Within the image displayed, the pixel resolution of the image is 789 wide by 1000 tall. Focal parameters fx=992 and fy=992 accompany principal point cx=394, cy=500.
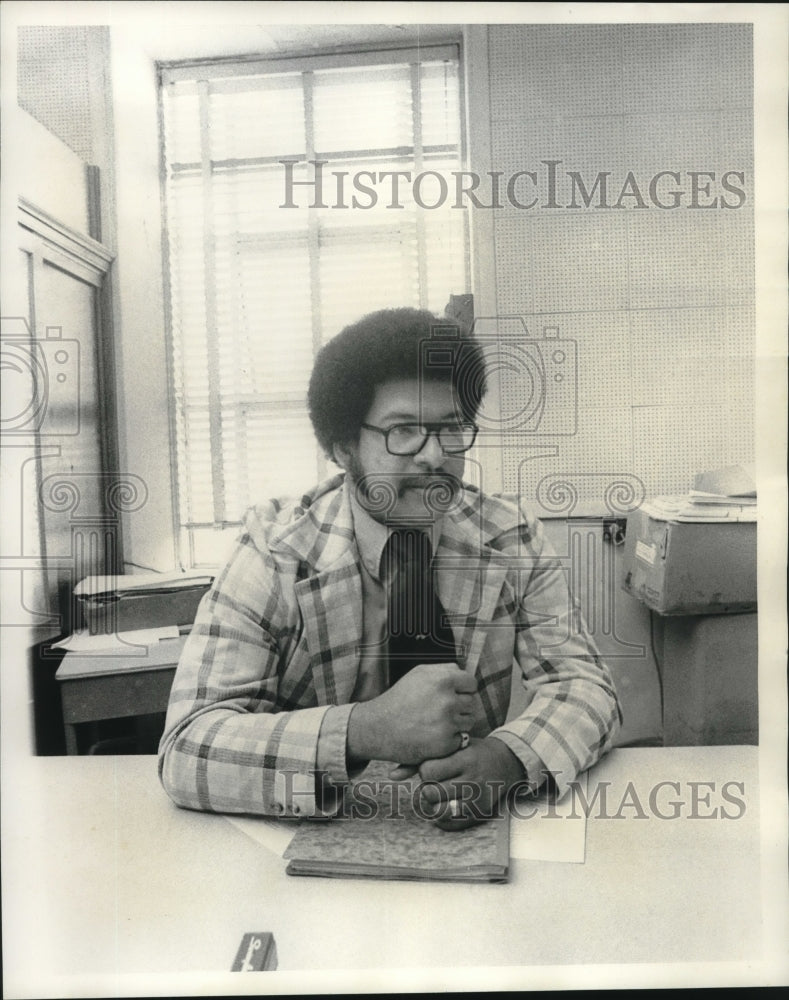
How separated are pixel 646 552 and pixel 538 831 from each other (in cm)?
41

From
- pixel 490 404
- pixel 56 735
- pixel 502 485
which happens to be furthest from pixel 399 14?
pixel 56 735

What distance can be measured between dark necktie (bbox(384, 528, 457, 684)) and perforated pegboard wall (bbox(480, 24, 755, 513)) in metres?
0.15

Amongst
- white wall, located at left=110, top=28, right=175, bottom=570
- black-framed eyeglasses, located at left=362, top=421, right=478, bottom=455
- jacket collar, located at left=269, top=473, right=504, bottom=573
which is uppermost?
white wall, located at left=110, top=28, right=175, bottom=570

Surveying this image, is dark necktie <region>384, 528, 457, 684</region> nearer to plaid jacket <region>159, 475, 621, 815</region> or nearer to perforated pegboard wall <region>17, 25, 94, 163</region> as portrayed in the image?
plaid jacket <region>159, 475, 621, 815</region>

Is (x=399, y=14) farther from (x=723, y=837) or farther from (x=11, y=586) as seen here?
(x=723, y=837)

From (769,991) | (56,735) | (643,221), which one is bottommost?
(769,991)

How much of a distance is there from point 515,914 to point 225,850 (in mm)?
398

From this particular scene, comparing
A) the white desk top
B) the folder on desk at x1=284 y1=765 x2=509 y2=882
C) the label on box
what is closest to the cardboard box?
the label on box

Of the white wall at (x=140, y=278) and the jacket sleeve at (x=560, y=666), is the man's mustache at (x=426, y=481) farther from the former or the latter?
the white wall at (x=140, y=278)

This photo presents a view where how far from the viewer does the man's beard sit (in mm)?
1338

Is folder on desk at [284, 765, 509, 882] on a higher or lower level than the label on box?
lower

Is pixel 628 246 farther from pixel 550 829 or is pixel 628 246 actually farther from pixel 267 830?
pixel 267 830

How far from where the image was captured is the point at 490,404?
4.42 feet

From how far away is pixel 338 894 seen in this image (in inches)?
52.0
